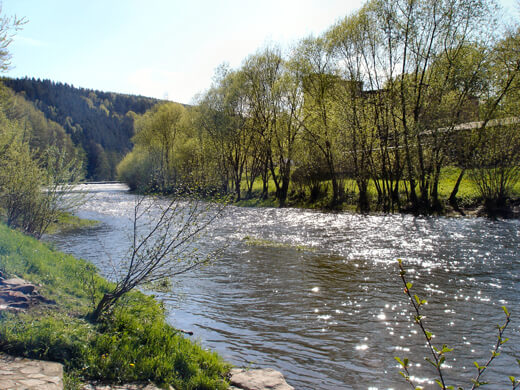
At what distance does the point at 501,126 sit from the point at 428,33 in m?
9.24

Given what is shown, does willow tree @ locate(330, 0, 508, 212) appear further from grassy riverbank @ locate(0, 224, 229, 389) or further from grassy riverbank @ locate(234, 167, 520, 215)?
grassy riverbank @ locate(0, 224, 229, 389)

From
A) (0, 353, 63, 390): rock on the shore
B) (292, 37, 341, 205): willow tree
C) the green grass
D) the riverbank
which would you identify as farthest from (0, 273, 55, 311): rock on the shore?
(292, 37, 341, 205): willow tree

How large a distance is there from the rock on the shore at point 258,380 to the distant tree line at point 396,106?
13.7 meters

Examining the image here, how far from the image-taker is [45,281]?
905 cm

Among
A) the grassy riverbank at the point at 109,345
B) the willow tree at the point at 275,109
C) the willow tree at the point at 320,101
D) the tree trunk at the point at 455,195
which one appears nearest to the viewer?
the grassy riverbank at the point at 109,345

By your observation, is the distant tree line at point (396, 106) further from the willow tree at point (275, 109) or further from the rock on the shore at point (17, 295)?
the rock on the shore at point (17, 295)

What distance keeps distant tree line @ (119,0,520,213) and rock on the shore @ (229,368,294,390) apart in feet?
44.9

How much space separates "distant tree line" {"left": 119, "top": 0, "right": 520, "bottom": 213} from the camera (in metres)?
25.7

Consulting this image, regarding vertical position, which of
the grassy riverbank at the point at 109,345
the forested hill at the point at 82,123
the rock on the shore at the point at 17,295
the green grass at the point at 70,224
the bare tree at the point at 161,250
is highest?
the forested hill at the point at 82,123

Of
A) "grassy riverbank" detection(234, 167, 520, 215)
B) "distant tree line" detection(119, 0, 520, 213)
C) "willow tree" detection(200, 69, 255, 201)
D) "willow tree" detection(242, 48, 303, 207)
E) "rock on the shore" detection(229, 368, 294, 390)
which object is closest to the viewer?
"rock on the shore" detection(229, 368, 294, 390)

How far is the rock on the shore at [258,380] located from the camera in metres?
6.16

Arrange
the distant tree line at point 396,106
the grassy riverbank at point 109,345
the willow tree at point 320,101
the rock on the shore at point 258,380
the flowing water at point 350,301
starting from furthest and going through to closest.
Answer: the willow tree at point 320,101 → the distant tree line at point 396,106 → the flowing water at point 350,301 → the rock on the shore at point 258,380 → the grassy riverbank at point 109,345

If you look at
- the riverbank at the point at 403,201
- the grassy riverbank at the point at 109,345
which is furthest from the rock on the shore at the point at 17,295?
the riverbank at the point at 403,201

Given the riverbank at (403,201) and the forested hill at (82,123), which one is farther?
the forested hill at (82,123)
